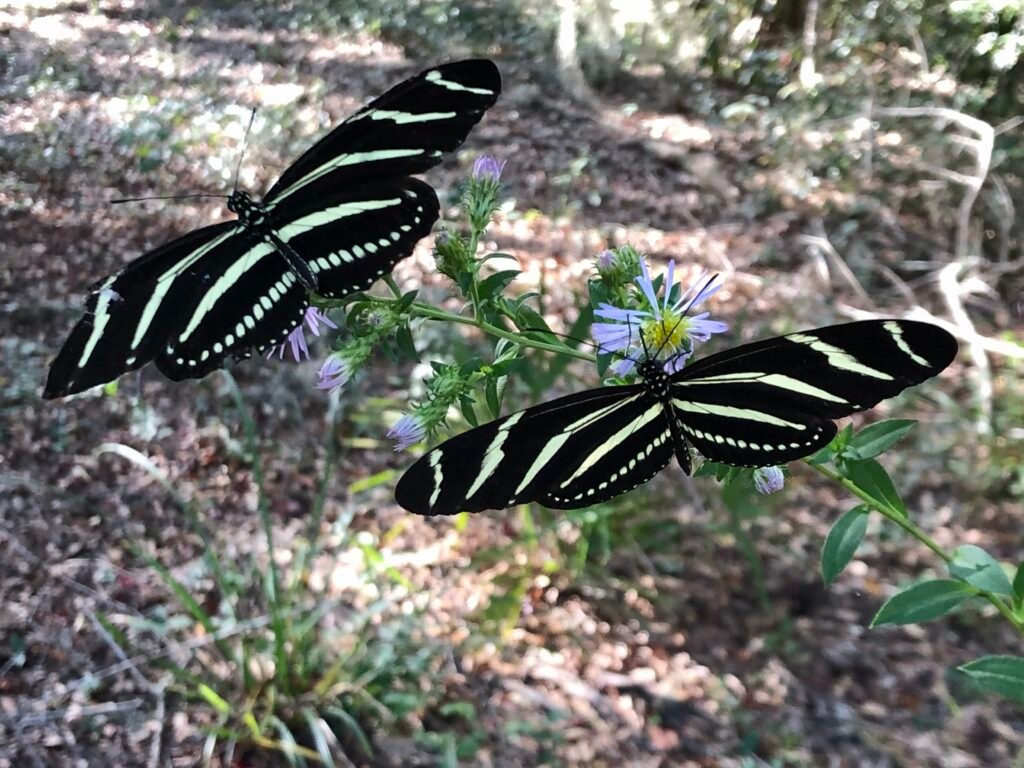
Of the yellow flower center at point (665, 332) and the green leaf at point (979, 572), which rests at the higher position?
the yellow flower center at point (665, 332)

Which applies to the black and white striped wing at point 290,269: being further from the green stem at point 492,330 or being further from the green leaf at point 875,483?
the green leaf at point 875,483

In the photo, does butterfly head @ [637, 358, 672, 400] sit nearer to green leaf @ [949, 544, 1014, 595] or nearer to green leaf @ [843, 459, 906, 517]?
green leaf @ [843, 459, 906, 517]

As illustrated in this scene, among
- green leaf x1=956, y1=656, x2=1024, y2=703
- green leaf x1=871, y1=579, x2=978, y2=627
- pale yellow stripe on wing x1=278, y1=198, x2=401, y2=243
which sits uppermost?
pale yellow stripe on wing x1=278, y1=198, x2=401, y2=243

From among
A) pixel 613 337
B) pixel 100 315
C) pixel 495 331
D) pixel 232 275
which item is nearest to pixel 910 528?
pixel 613 337

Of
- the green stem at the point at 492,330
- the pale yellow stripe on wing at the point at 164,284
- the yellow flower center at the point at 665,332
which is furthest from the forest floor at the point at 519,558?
the yellow flower center at the point at 665,332

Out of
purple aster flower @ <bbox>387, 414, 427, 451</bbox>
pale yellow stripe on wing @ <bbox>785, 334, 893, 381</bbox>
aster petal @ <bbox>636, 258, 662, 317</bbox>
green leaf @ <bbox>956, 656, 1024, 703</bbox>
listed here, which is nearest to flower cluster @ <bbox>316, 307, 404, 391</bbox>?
purple aster flower @ <bbox>387, 414, 427, 451</bbox>

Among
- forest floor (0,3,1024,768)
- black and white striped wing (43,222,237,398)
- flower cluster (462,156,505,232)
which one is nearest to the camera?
black and white striped wing (43,222,237,398)

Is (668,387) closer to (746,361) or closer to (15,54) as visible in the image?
(746,361)
